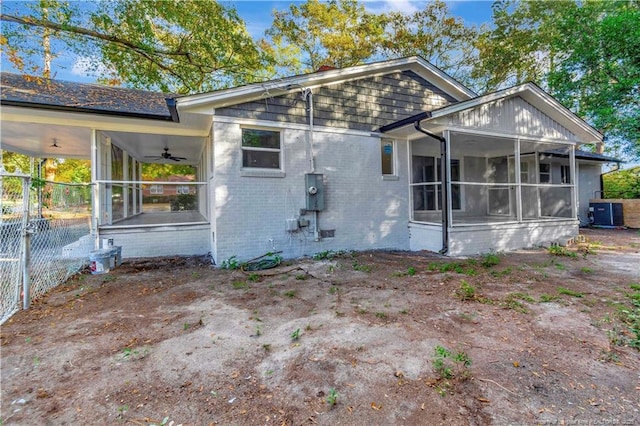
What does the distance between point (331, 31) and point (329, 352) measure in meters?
19.7

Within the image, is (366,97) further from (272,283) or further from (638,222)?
(638,222)

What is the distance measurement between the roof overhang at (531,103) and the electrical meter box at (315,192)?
2.45 metres

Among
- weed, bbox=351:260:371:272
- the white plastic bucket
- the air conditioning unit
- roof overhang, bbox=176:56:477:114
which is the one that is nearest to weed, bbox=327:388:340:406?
weed, bbox=351:260:371:272

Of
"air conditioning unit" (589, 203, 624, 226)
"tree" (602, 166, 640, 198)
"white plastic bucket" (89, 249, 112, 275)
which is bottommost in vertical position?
"white plastic bucket" (89, 249, 112, 275)

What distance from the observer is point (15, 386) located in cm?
228

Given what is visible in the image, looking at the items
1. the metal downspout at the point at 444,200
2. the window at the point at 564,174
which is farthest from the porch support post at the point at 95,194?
the window at the point at 564,174

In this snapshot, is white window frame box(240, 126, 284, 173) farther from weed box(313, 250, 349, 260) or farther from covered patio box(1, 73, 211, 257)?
weed box(313, 250, 349, 260)

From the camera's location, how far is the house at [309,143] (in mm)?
6383

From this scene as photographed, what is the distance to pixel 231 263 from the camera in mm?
6293

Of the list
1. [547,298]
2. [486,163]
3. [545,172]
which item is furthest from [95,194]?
[545,172]

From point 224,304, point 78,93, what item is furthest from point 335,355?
point 78,93

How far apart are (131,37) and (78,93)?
21.1 ft

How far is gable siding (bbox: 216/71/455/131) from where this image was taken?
6.72m

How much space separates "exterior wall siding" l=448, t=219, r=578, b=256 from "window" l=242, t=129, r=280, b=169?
4677 millimetres
